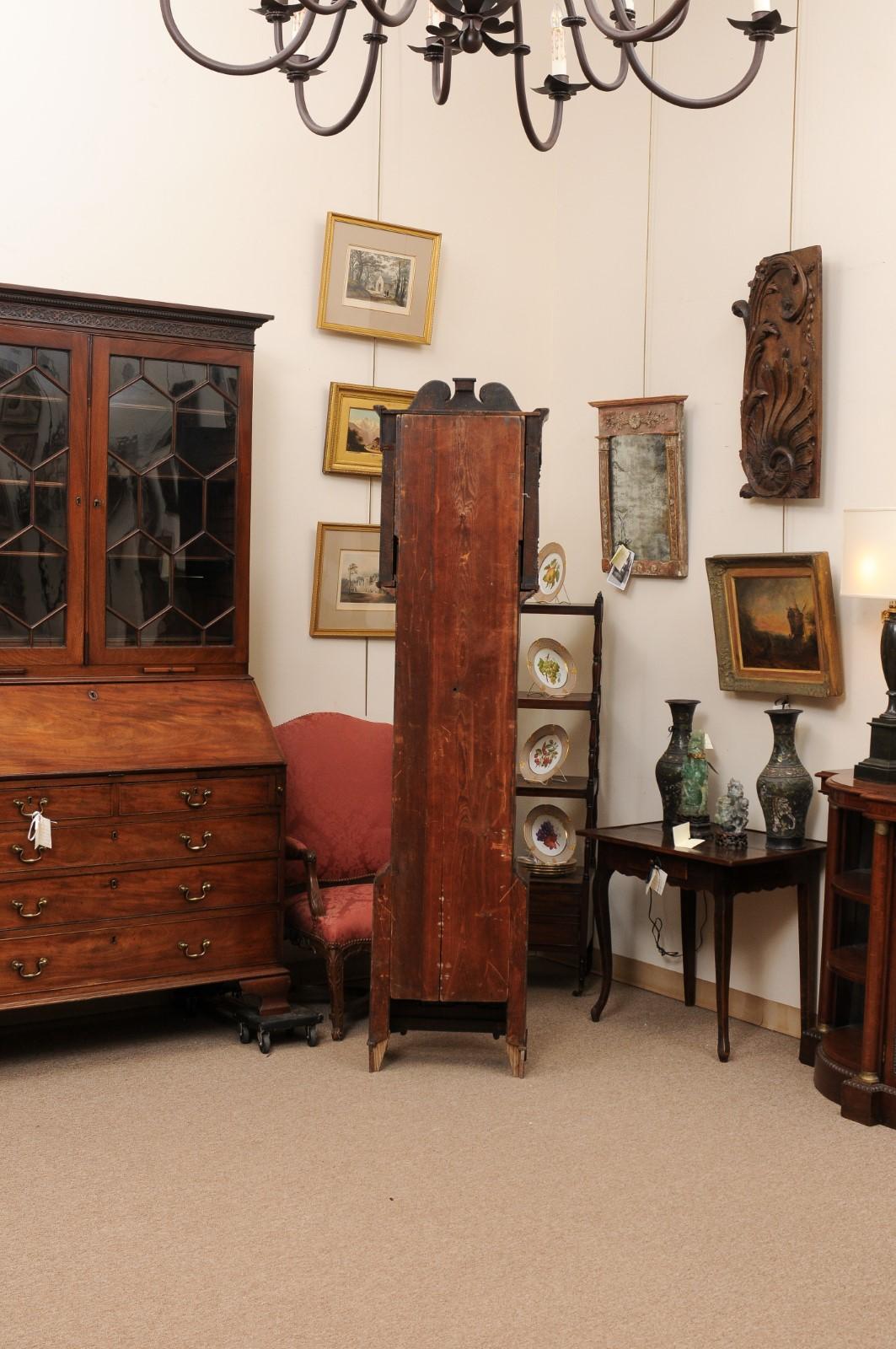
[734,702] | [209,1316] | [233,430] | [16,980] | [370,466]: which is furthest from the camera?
[370,466]

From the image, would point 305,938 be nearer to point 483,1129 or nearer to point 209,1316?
point 483,1129

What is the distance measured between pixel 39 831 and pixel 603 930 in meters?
2.00

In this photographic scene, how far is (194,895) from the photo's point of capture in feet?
14.2

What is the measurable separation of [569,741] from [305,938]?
1517mm

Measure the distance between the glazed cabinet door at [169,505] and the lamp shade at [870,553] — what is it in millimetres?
1995

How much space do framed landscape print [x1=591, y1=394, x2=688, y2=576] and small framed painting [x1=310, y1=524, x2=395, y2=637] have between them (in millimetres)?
933

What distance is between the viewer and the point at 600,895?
4.77 meters

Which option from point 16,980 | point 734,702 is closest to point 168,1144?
point 16,980

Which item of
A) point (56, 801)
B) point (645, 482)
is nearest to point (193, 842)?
point (56, 801)

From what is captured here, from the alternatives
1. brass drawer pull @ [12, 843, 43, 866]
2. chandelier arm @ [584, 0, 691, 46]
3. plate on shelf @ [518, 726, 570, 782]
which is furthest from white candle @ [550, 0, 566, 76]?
plate on shelf @ [518, 726, 570, 782]

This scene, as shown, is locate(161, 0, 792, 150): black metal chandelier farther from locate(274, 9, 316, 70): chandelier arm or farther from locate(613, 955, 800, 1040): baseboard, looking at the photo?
locate(613, 955, 800, 1040): baseboard

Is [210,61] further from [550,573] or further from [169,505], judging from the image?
Result: [550,573]

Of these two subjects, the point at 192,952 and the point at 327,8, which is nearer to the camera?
the point at 327,8

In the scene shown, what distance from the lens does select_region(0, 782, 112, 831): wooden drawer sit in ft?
13.2
